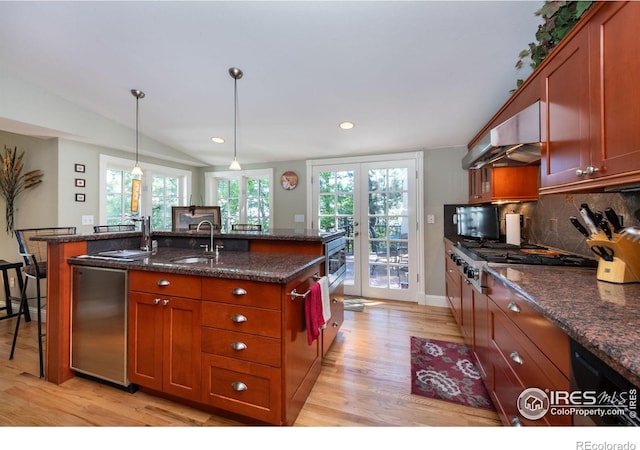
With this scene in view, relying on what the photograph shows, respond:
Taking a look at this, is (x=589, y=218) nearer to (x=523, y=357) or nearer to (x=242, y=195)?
(x=523, y=357)

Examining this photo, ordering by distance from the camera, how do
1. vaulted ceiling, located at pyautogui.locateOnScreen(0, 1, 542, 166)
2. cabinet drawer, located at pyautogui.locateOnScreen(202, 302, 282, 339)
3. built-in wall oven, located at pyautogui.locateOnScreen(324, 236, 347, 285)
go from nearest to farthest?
cabinet drawer, located at pyautogui.locateOnScreen(202, 302, 282, 339)
vaulted ceiling, located at pyautogui.locateOnScreen(0, 1, 542, 166)
built-in wall oven, located at pyautogui.locateOnScreen(324, 236, 347, 285)

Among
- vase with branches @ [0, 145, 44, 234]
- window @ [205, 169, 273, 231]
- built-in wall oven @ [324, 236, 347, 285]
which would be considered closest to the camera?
built-in wall oven @ [324, 236, 347, 285]

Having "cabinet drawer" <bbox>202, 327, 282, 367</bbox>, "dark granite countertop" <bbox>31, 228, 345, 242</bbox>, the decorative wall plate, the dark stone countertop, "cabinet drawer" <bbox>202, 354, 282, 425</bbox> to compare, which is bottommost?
"cabinet drawer" <bbox>202, 354, 282, 425</bbox>

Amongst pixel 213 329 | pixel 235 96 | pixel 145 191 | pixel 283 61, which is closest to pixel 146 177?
pixel 145 191

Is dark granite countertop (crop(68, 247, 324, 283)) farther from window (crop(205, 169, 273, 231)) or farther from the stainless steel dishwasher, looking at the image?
window (crop(205, 169, 273, 231))

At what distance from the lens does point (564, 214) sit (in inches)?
79.0

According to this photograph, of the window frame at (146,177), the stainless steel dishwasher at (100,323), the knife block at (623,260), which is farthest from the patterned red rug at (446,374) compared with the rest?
the window frame at (146,177)

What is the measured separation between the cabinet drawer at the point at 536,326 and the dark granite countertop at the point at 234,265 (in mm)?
1066

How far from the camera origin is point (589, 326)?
2.56 ft

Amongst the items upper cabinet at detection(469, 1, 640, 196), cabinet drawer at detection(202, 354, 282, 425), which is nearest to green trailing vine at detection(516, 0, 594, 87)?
upper cabinet at detection(469, 1, 640, 196)

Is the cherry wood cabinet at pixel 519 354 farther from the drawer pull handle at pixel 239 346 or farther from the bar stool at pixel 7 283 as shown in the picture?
the bar stool at pixel 7 283

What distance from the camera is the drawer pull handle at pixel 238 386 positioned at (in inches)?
58.1

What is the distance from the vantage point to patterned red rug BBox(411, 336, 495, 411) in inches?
71.1
